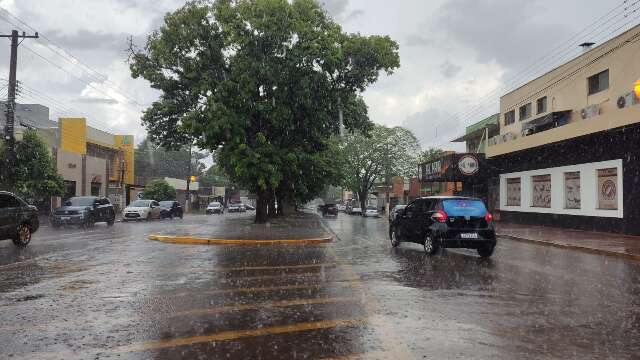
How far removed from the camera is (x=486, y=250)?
13.8 m

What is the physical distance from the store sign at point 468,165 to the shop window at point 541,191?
16.5 ft

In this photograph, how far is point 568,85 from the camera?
30.4 meters

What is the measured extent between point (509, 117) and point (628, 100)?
1700cm

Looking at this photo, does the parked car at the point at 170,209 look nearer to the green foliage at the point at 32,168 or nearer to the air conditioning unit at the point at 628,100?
the green foliage at the point at 32,168

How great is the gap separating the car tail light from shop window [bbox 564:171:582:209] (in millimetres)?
16299

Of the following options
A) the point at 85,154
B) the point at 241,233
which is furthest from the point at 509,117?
the point at 85,154

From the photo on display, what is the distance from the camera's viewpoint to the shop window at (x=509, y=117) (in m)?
38.7

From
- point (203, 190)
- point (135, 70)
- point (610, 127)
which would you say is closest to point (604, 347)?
point (610, 127)

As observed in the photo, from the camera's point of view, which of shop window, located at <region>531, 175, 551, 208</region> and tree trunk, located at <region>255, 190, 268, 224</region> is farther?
shop window, located at <region>531, 175, 551, 208</region>

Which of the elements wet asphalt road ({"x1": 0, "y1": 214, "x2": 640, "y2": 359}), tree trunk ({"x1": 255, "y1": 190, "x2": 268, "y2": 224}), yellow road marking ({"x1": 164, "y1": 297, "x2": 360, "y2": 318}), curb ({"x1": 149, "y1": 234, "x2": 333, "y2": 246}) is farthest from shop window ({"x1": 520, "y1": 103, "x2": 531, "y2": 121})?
yellow road marking ({"x1": 164, "y1": 297, "x2": 360, "y2": 318})

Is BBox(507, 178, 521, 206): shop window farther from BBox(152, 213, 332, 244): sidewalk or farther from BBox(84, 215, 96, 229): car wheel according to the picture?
BBox(84, 215, 96, 229): car wheel

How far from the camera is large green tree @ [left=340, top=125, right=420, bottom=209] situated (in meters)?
70.6

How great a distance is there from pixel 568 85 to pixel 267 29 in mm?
17973

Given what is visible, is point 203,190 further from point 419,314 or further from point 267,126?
point 419,314
